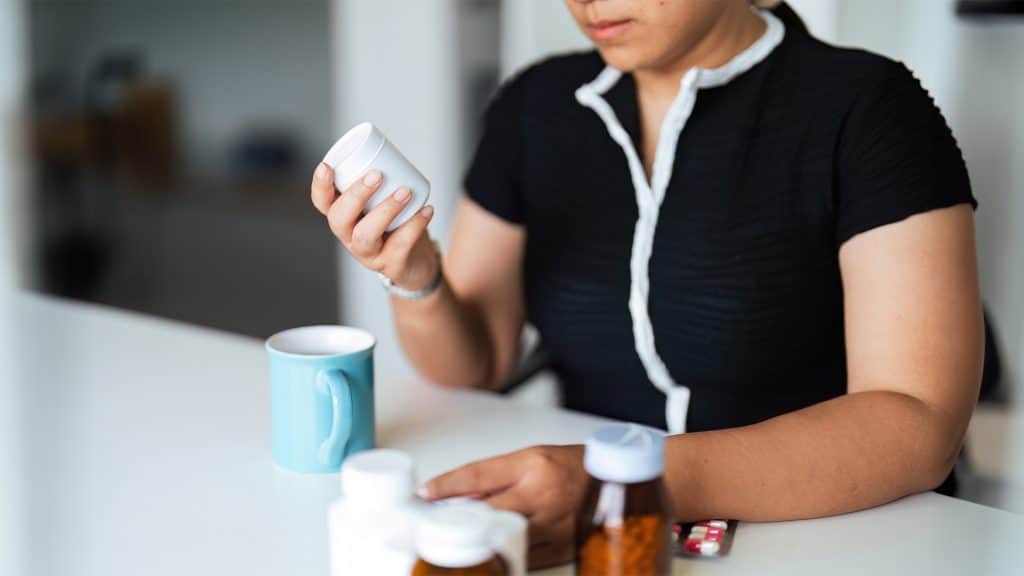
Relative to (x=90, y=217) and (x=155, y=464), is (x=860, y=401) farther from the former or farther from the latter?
(x=90, y=217)

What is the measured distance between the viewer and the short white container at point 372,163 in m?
0.72

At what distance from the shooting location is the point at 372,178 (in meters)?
0.73

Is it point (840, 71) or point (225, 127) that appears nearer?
point (840, 71)

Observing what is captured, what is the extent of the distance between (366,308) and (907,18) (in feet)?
5.16

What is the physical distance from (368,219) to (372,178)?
0.04 m

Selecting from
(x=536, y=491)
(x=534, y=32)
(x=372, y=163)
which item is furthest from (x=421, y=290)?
(x=534, y=32)

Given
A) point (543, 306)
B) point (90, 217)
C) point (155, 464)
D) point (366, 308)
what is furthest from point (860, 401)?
point (90, 217)

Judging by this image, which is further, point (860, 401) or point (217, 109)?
point (217, 109)

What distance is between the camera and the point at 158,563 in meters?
0.67

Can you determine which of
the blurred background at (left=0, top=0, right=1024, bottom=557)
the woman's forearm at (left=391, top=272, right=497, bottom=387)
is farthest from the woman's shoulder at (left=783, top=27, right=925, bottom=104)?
the blurred background at (left=0, top=0, right=1024, bottom=557)

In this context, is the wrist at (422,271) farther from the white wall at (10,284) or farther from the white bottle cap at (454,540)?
the white bottle cap at (454,540)

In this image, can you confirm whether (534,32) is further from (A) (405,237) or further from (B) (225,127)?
(B) (225,127)

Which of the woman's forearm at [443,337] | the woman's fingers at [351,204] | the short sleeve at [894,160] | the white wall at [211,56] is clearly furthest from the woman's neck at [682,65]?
the white wall at [211,56]

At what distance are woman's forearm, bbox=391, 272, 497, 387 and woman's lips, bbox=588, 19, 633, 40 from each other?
27 centimetres
